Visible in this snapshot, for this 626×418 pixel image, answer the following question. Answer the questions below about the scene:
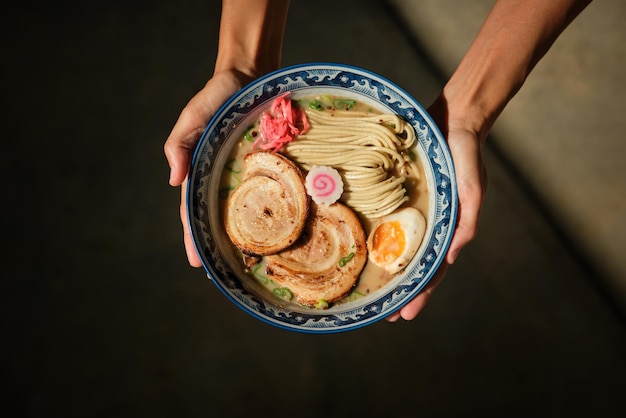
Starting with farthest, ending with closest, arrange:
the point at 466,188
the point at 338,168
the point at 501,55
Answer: the point at 501,55 → the point at 338,168 → the point at 466,188

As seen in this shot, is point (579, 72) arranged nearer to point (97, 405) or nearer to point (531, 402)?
point (531, 402)

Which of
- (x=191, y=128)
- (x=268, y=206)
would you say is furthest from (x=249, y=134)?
(x=268, y=206)

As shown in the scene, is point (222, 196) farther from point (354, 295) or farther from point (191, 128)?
point (354, 295)

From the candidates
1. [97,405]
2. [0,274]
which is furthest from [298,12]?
[97,405]

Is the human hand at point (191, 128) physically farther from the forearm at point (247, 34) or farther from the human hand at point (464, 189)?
the human hand at point (464, 189)

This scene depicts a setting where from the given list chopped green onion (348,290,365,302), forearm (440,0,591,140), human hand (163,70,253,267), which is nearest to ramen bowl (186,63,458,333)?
chopped green onion (348,290,365,302)

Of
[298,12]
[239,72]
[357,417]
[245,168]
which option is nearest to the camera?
[245,168]
